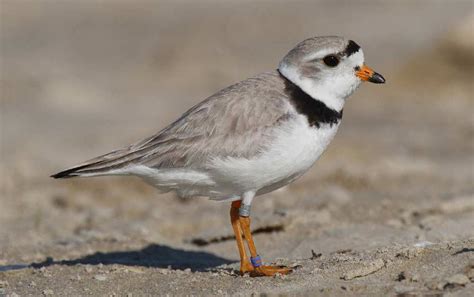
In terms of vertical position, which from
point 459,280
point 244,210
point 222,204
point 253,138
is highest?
point 253,138

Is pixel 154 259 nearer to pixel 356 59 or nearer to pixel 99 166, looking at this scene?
pixel 99 166

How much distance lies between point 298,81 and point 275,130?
0.47 meters

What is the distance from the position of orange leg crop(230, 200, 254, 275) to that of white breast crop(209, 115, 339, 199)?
431 mm

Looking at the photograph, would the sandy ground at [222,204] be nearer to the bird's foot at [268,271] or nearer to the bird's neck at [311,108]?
the bird's foot at [268,271]

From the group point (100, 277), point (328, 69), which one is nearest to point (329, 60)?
point (328, 69)

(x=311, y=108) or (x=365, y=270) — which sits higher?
(x=311, y=108)

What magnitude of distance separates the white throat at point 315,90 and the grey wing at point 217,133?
4.0 inches

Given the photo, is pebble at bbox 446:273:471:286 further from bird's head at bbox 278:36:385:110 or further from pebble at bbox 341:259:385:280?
bird's head at bbox 278:36:385:110

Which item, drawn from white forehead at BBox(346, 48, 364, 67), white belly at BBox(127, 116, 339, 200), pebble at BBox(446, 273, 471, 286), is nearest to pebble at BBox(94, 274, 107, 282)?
white belly at BBox(127, 116, 339, 200)

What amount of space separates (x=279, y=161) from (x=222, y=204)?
3.65 metres

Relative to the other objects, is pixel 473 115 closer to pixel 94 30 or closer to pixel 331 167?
pixel 331 167

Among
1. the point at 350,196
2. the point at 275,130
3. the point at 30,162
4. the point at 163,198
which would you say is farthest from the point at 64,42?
the point at 275,130

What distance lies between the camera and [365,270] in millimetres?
5180

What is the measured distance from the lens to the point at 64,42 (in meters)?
20.7
